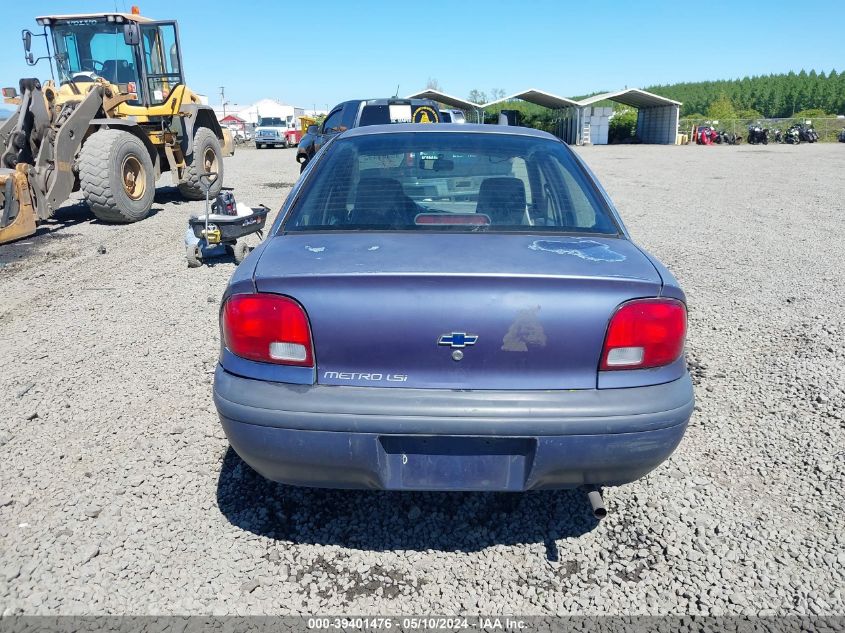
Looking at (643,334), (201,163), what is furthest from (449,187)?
(201,163)

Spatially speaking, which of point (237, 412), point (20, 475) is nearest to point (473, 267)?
point (237, 412)

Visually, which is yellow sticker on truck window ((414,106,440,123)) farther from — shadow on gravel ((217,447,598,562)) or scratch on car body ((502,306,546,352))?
scratch on car body ((502,306,546,352))

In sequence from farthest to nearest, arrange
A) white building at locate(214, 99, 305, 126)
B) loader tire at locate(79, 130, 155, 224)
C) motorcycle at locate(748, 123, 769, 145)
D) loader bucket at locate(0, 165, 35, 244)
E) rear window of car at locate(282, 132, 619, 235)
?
1. white building at locate(214, 99, 305, 126)
2. motorcycle at locate(748, 123, 769, 145)
3. loader tire at locate(79, 130, 155, 224)
4. loader bucket at locate(0, 165, 35, 244)
5. rear window of car at locate(282, 132, 619, 235)

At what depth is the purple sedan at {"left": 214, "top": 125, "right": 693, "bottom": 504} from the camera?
2.09 m

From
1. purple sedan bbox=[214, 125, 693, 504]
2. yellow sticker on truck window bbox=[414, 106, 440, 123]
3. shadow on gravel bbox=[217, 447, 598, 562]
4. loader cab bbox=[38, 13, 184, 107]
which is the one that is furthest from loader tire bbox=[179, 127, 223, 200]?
purple sedan bbox=[214, 125, 693, 504]

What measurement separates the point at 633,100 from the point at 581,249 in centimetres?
5275

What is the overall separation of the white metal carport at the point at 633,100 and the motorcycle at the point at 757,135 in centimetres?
516

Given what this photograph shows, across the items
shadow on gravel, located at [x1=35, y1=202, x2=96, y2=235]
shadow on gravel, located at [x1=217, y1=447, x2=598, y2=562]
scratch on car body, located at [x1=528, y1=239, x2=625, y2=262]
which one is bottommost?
shadow on gravel, located at [x1=217, y1=447, x2=598, y2=562]

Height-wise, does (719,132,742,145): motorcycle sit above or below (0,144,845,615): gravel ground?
above

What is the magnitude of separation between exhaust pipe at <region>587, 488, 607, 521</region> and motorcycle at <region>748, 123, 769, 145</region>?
50116 millimetres

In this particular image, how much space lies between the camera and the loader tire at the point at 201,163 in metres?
11.7

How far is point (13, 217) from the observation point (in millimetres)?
8203

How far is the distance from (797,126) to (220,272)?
50951 millimetres

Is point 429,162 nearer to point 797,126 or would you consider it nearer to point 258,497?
point 258,497
